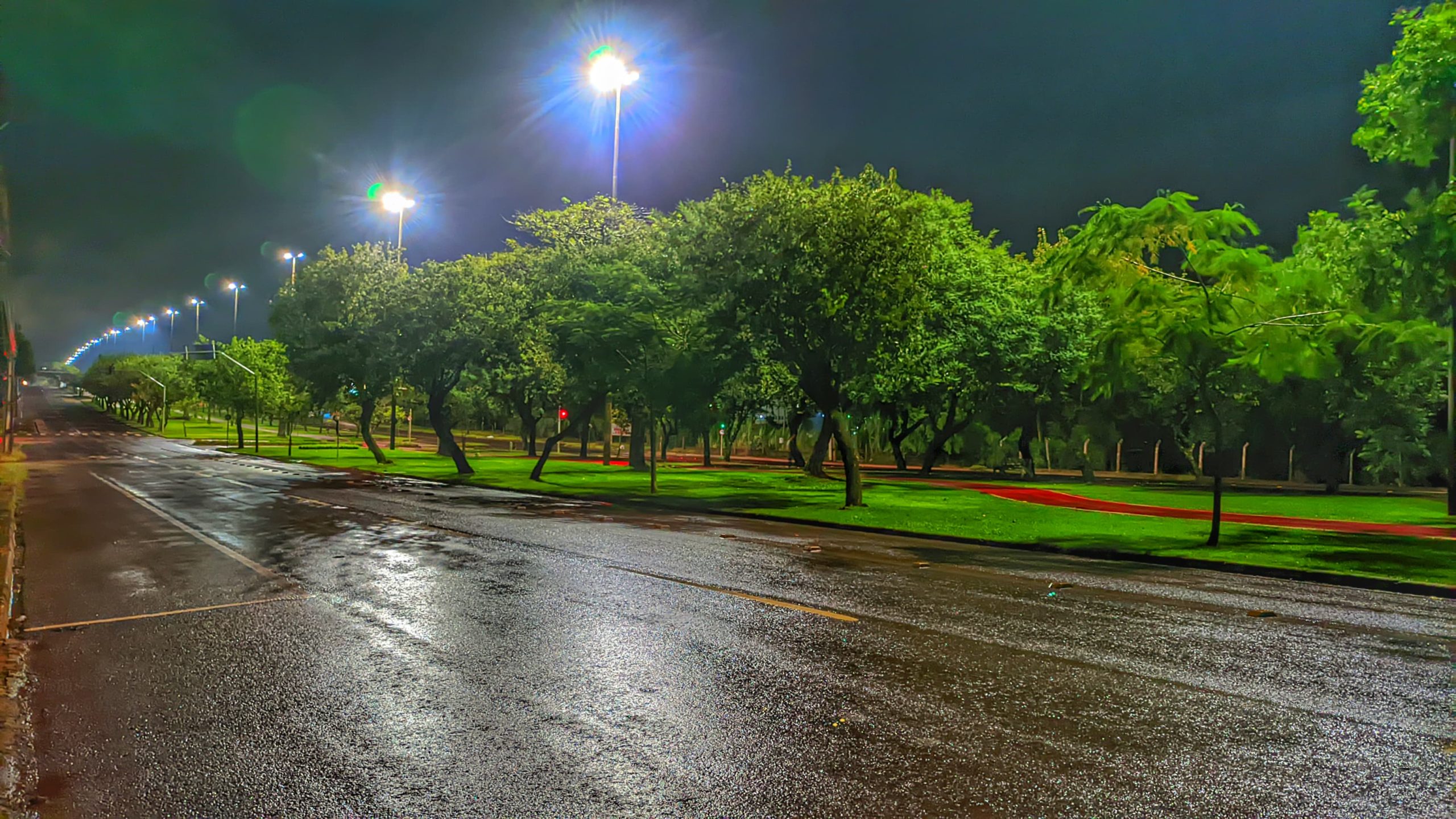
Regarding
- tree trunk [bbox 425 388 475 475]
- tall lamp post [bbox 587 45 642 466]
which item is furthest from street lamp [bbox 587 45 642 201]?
tree trunk [bbox 425 388 475 475]

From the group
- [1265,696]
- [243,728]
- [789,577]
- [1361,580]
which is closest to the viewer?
[243,728]

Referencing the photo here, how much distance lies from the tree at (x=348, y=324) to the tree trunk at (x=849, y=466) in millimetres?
19673

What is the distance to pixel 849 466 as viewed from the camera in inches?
931

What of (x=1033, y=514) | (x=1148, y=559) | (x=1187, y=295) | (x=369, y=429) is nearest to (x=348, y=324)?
(x=369, y=429)

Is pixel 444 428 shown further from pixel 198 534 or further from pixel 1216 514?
pixel 1216 514

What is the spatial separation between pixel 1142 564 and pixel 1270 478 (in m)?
34.4

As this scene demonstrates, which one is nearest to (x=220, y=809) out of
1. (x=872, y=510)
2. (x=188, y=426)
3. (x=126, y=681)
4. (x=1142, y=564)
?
(x=126, y=681)

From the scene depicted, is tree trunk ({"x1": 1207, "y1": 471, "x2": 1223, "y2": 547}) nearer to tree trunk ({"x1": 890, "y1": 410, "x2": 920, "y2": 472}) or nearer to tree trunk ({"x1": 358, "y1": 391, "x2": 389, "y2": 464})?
tree trunk ({"x1": 890, "y1": 410, "x2": 920, "y2": 472})

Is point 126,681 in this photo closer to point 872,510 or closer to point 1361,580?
point 1361,580

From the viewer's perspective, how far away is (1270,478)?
4216cm

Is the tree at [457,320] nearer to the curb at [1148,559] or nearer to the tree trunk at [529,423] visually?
the curb at [1148,559]

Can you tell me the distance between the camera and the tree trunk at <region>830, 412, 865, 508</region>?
76.9 feet

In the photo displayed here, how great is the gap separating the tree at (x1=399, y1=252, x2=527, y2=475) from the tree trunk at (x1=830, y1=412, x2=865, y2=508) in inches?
604

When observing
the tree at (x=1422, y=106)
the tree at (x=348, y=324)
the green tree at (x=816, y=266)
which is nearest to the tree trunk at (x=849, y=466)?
the green tree at (x=816, y=266)
